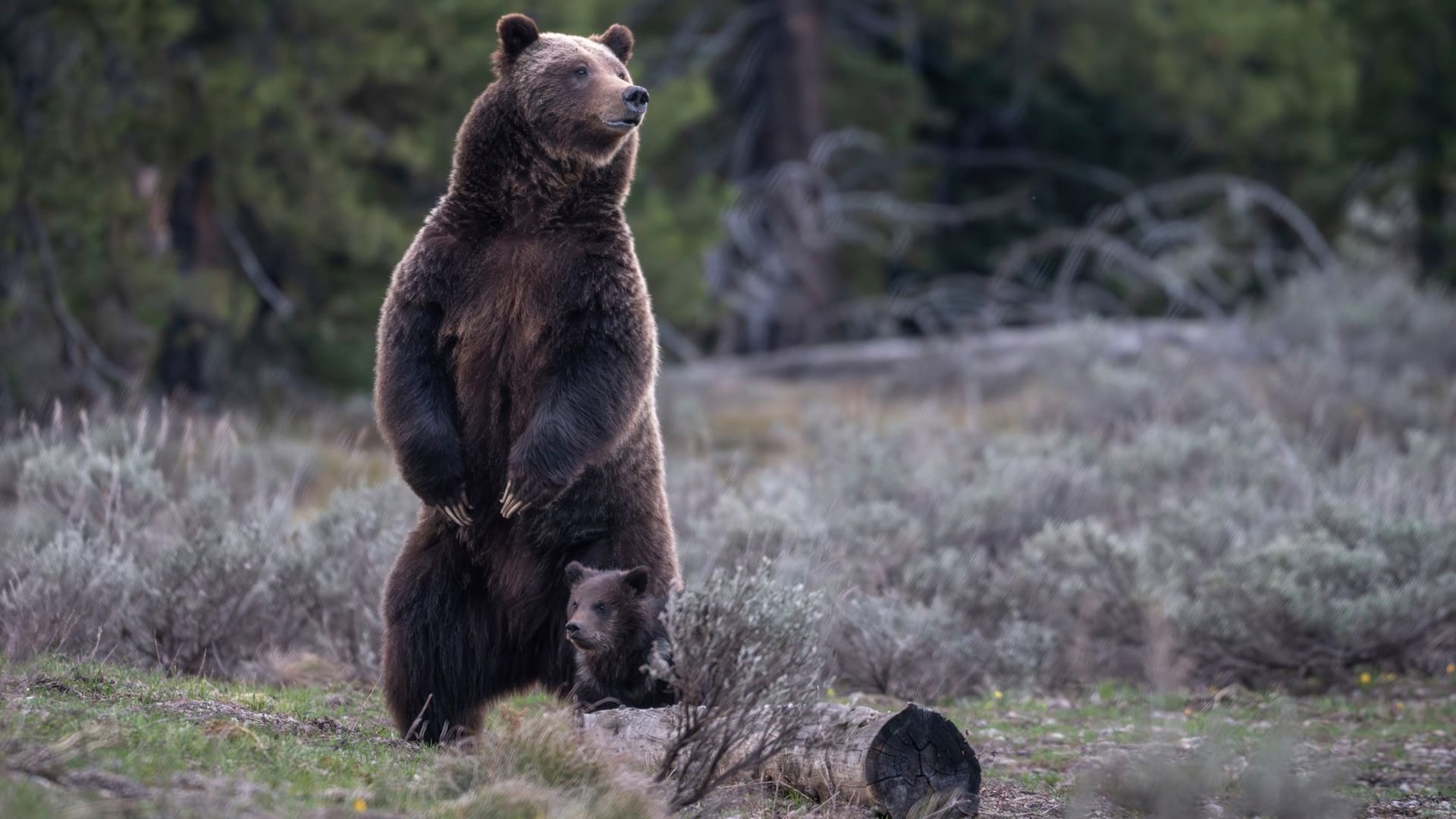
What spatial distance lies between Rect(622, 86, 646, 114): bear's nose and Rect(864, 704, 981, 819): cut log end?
7.81 feet

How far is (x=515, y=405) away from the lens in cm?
559

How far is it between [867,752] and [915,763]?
0.51ft

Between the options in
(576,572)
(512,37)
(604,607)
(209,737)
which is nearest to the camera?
(209,737)

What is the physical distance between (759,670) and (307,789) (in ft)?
4.59

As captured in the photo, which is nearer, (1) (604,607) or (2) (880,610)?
(1) (604,607)

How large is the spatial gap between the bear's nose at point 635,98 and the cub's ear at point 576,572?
168 centimetres

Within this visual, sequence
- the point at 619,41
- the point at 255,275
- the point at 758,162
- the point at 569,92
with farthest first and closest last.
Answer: the point at 758,162
the point at 255,275
the point at 619,41
the point at 569,92

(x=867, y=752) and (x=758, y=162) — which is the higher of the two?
(x=758, y=162)

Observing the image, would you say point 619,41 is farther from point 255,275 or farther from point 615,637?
point 255,275

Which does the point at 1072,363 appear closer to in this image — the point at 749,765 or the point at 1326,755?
the point at 1326,755

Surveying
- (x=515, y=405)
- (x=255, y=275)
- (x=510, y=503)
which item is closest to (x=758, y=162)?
(x=255, y=275)

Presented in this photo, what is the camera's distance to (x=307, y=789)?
14.4ft

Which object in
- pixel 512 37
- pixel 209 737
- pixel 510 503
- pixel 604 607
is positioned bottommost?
pixel 209 737

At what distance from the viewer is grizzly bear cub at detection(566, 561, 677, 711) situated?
17.0 ft
